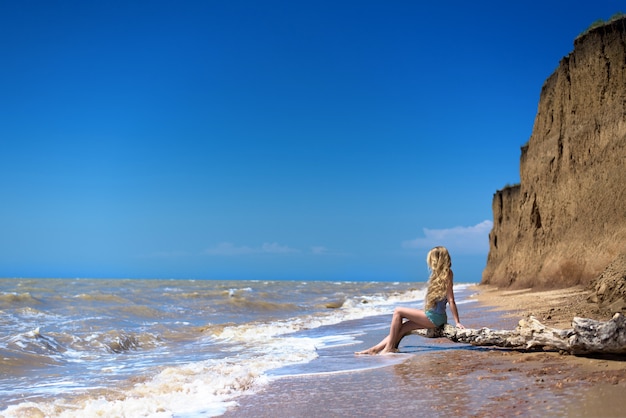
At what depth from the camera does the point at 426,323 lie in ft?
26.1

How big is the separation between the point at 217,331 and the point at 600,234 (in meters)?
13.0

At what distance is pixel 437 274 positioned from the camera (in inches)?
313

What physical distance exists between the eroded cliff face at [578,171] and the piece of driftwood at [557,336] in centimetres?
1094

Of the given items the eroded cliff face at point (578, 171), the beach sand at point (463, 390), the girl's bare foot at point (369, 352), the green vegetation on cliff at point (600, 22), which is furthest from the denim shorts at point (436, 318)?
the green vegetation on cliff at point (600, 22)

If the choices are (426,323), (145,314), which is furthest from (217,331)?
(426,323)

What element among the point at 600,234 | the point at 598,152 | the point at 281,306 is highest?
the point at 598,152

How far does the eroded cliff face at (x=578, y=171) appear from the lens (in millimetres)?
18500

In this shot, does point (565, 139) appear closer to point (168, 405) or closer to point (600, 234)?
point (600, 234)

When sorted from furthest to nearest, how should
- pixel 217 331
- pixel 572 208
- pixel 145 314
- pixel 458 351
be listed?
1. pixel 572 208
2. pixel 145 314
3. pixel 217 331
4. pixel 458 351

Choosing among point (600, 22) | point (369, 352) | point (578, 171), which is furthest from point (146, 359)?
point (600, 22)

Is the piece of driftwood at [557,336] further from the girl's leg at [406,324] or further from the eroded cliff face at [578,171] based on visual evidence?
the eroded cliff face at [578,171]

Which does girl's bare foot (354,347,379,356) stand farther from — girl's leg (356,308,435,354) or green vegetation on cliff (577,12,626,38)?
green vegetation on cliff (577,12,626,38)

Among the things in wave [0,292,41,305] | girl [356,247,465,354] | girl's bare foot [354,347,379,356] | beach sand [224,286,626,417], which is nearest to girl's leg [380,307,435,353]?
girl [356,247,465,354]

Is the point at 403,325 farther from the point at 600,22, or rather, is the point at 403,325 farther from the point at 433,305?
the point at 600,22
